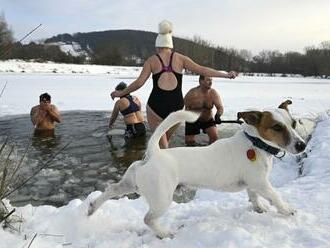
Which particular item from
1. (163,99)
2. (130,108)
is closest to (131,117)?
(130,108)

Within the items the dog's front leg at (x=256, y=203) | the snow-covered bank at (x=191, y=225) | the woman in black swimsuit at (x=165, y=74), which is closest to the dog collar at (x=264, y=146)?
the dog's front leg at (x=256, y=203)

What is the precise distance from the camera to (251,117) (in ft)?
14.0

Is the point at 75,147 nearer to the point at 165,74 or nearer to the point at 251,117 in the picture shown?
the point at 165,74

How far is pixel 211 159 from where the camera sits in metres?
4.21

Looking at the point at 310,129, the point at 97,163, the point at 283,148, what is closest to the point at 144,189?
the point at 283,148

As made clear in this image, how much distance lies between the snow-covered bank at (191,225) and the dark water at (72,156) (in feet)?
4.51

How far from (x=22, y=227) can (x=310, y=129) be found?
8527 mm

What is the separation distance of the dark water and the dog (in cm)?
193

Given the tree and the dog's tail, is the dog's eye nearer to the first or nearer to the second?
the dog's tail

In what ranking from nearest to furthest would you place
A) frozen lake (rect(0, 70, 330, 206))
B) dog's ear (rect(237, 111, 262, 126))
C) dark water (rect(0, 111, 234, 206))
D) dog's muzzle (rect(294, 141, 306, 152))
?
dog's muzzle (rect(294, 141, 306, 152)) < dog's ear (rect(237, 111, 262, 126)) < dark water (rect(0, 111, 234, 206)) < frozen lake (rect(0, 70, 330, 206))

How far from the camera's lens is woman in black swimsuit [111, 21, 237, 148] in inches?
243

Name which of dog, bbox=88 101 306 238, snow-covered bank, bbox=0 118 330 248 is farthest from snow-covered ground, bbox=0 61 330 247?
dog, bbox=88 101 306 238

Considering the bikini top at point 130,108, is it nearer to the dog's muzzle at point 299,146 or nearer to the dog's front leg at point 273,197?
the dog's front leg at point 273,197

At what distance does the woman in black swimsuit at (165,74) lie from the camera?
243 inches
